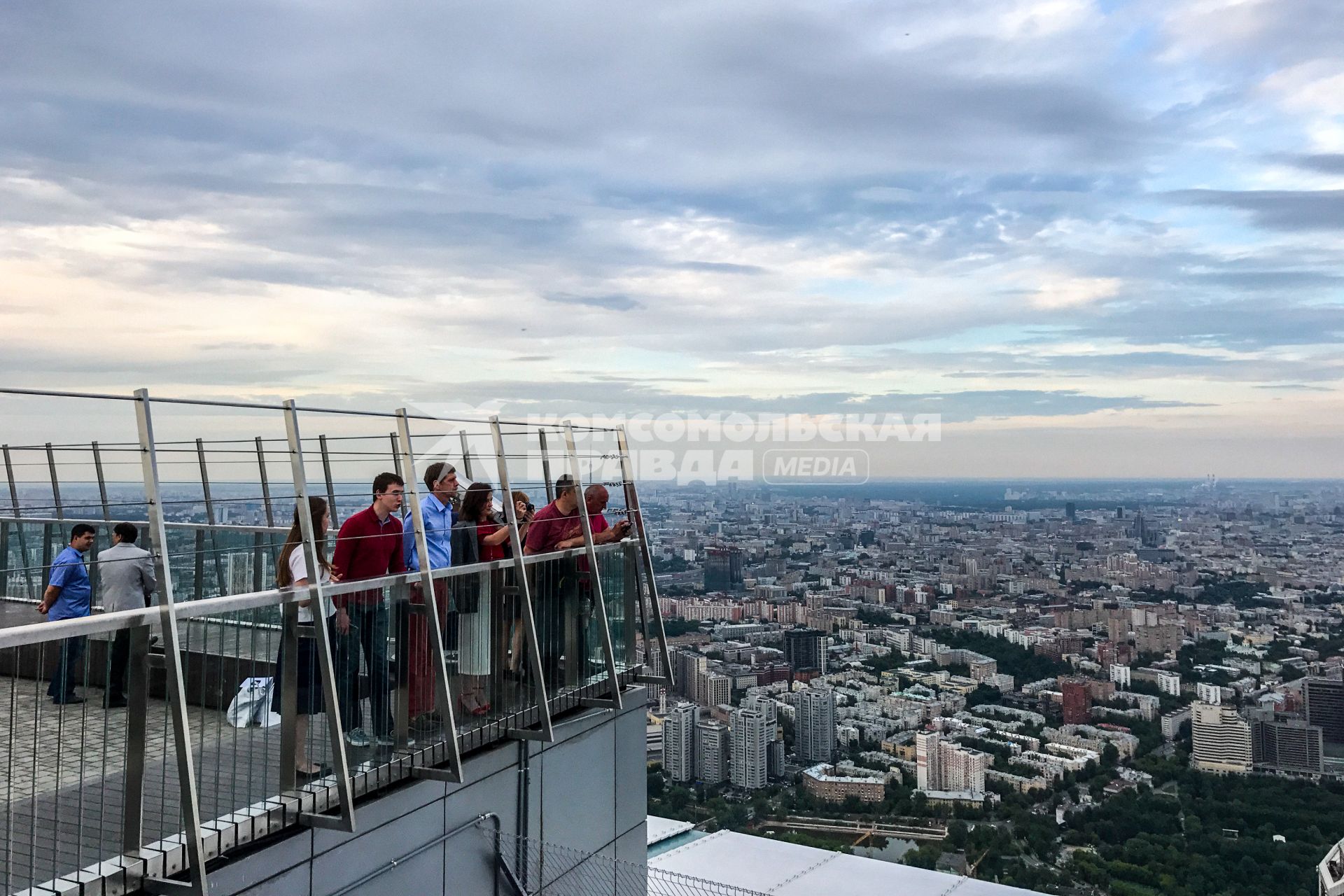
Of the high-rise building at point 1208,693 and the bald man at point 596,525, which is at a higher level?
the bald man at point 596,525

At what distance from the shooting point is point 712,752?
24609 millimetres

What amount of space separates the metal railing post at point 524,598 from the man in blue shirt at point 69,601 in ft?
7.51

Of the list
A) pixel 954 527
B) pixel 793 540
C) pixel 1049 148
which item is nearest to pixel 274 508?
pixel 793 540

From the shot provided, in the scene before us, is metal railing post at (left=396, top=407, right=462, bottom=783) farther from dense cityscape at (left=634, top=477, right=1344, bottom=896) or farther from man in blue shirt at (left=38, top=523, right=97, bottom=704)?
dense cityscape at (left=634, top=477, right=1344, bottom=896)

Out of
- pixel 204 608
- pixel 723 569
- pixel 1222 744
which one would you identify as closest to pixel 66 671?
pixel 204 608

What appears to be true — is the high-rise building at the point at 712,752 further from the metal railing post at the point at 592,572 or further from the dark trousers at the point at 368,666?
the dark trousers at the point at 368,666

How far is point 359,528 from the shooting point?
5.12 meters

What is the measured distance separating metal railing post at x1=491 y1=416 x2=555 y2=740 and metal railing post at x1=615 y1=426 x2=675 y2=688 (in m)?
1.70

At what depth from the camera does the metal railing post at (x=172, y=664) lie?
3529mm

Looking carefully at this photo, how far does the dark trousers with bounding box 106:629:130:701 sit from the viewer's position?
359 cm

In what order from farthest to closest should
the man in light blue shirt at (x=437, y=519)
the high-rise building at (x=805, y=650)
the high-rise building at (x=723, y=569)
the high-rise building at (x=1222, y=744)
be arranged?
the high-rise building at (x=805, y=650)
the high-rise building at (x=723, y=569)
the high-rise building at (x=1222, y=744)
the man in light blue shirt at (x=437, y=519)

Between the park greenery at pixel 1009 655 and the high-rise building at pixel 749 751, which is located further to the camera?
the park greenery at pixel 1009 655

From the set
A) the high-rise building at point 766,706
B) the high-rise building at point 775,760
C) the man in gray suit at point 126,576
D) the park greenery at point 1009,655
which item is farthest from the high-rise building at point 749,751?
the man in gray suit at point 126,576

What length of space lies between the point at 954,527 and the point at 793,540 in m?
9.41
